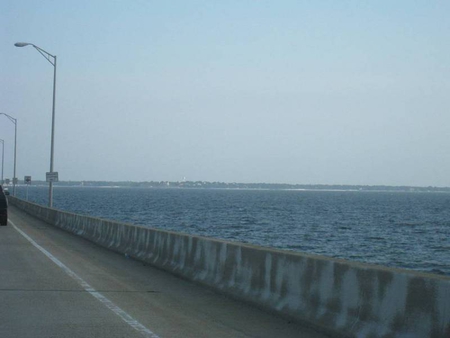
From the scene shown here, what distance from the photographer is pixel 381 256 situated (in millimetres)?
41062

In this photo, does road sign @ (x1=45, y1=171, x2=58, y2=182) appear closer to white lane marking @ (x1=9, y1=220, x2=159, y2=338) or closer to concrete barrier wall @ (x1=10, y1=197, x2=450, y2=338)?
white lane marking @ (x1=9, y1=220, x2=159, y2=338)

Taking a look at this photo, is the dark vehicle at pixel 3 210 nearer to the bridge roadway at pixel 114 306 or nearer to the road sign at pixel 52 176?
the road sign at pixel 52 176

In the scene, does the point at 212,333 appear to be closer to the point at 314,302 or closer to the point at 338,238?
the point at 314,302

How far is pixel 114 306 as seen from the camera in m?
12.3

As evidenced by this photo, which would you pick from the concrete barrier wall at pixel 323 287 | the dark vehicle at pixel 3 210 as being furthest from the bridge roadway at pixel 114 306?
the dark vehicle at pixel 3 210

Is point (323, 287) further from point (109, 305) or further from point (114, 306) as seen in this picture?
point (109, 305)

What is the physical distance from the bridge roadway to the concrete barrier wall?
0.29 metres

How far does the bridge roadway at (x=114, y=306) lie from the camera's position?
33.5 feet

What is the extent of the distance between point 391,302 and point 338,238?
4490 cm

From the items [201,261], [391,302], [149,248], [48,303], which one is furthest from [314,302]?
[149,248]

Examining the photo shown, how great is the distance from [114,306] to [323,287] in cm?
347

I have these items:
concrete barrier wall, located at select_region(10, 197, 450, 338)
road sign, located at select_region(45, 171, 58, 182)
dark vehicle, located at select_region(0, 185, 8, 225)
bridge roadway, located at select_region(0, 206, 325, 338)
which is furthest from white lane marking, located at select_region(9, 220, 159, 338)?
road sign, located at select_region(45, 171, 58, 182)

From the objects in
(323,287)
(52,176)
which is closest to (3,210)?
(52,176)

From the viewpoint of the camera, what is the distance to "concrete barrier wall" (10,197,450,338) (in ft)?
26.9
